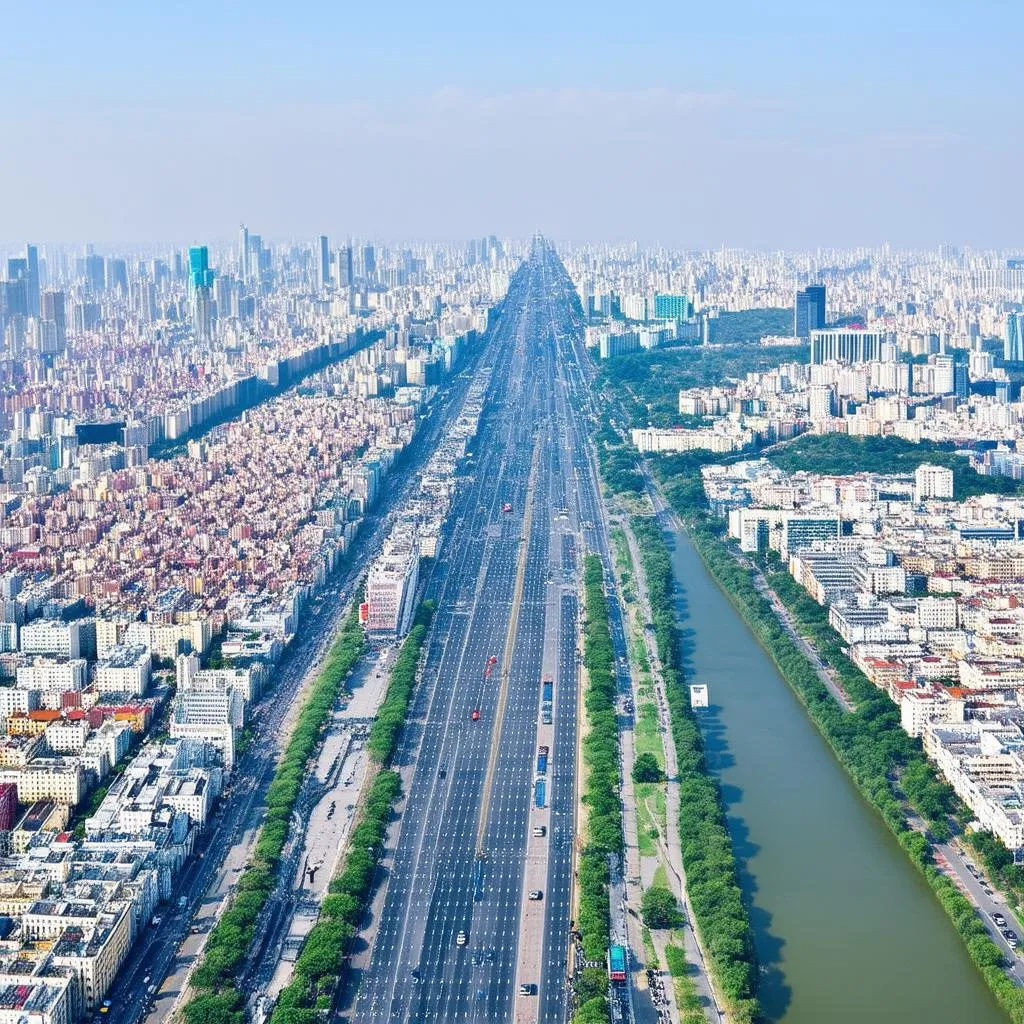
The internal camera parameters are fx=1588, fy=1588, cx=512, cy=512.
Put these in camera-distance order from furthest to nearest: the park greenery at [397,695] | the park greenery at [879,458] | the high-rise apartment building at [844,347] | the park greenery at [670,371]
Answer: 1. the high-rise apartment building at [844,347]
2. the park greenery at [670,371]
3. the park greenery at [879,458]
4. the park greenery at [397,695]

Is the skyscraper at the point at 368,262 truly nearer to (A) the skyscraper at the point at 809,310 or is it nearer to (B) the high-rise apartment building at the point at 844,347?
(A) the skyscraper at the point at 809,310

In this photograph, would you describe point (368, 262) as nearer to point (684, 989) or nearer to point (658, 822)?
point (658, 822)

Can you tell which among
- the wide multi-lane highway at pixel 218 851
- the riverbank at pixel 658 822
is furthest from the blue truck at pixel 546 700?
the wide multi-lane highway at pixel 218 851

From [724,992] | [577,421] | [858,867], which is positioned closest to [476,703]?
[858,867]

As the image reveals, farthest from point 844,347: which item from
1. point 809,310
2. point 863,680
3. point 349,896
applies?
point 349,896

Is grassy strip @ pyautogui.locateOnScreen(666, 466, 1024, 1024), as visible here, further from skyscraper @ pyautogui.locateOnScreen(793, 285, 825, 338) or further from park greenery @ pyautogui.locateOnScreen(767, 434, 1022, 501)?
skyscraper @ pyautogui.locateOnScreen(793, 285, 825, 338)

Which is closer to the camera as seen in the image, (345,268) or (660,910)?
(660,910)

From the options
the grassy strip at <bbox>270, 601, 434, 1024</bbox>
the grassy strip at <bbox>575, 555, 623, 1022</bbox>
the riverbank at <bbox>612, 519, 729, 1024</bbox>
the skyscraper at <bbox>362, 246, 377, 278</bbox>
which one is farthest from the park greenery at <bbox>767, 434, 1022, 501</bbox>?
the skyscraper at <bbox>362, 246, 377, 278</bbox>

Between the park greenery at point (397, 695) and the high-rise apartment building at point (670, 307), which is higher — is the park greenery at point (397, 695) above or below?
below
